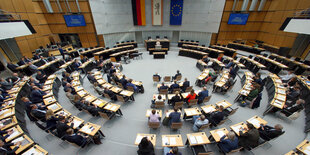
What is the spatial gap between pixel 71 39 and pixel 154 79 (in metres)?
17.1

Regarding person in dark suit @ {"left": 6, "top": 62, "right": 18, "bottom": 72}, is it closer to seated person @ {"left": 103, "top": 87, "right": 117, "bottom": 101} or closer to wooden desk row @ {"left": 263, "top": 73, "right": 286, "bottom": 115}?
seated person @ {"left": 103, "top": 87, "right": 117, "bottom": 101}

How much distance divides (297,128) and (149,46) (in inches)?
652

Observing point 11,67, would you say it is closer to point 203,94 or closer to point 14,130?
point 14,130

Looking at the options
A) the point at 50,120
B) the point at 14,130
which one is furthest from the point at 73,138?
the point at 14,130

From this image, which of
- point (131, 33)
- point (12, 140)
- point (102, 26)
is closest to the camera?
point (12, 140)

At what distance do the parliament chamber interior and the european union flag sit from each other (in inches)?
6.1

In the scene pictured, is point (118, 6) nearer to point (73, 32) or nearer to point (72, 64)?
point (73, 32)

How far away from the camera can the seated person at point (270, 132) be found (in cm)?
426

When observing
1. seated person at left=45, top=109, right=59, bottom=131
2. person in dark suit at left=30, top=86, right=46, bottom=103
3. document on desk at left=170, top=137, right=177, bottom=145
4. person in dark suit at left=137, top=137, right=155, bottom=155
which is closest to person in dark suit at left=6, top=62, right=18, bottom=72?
person in dark suit at left=30, top=86, right=46, bottom=103

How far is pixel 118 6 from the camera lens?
57.6 ft

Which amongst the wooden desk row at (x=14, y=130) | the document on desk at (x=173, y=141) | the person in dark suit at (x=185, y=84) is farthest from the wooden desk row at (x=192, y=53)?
the wooden desk row at (x=14, y=130)

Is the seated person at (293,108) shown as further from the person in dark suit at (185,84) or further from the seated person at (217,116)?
the person in dark suit at (185,84)

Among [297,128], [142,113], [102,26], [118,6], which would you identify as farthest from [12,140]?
[118,6]

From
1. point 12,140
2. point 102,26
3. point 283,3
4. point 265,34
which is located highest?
point 283,3
